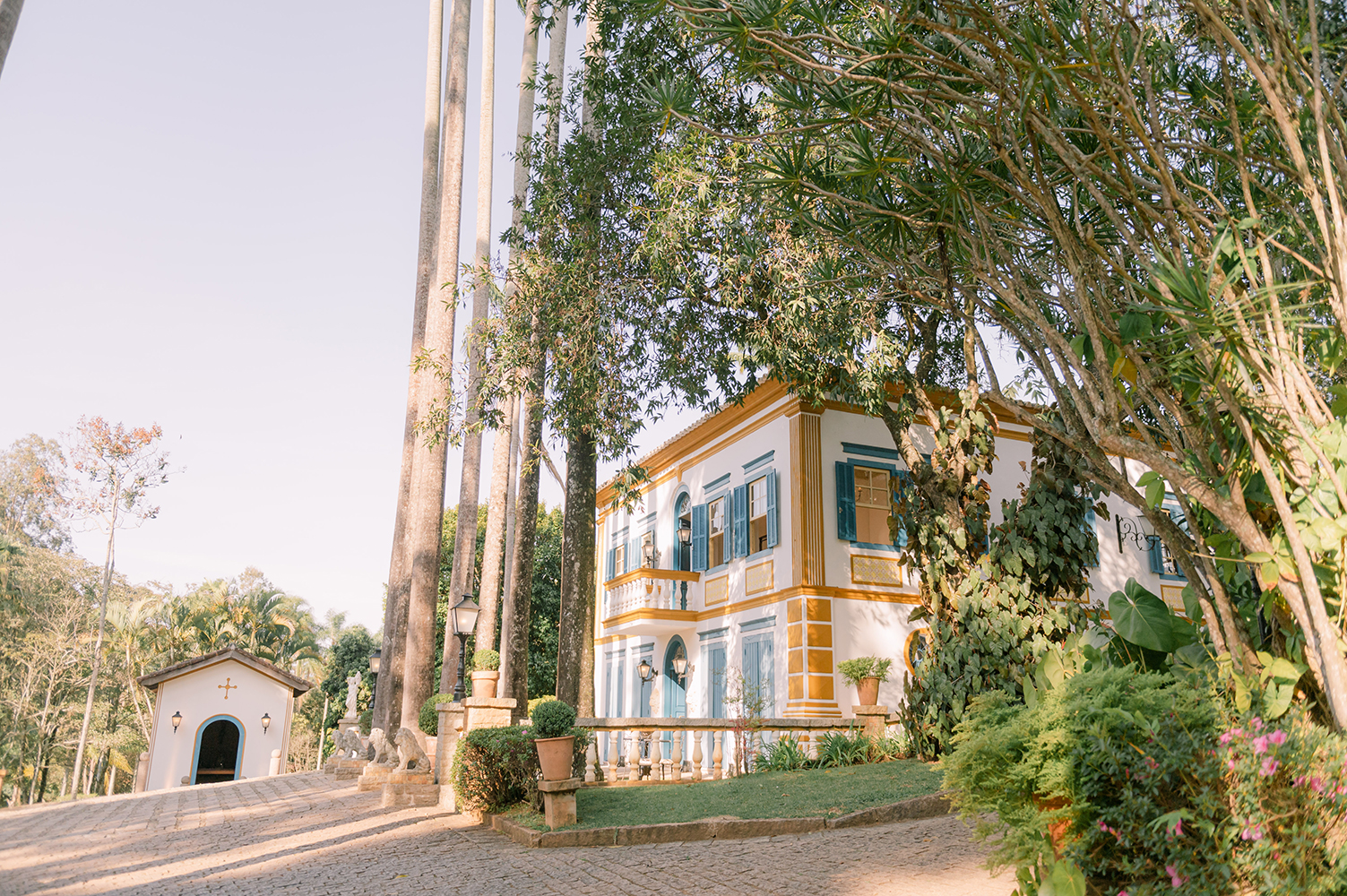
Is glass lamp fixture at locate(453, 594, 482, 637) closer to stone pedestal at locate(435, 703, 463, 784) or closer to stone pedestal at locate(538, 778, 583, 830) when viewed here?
stone pedestal at locate(435, 703, 463, 784)

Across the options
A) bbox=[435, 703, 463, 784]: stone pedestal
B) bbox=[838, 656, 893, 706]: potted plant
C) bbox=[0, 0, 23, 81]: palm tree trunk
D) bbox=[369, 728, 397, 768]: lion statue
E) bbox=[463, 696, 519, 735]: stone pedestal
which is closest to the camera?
bbox=[0, 0, 23, 81]: palm tree trunk

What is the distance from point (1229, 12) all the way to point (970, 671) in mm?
7632

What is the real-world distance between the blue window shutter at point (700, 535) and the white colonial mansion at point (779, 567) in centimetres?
4

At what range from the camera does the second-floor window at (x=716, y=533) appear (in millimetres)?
17906

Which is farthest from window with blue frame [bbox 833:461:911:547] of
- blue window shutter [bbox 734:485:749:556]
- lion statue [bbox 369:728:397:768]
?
lion statue [bbox 369:728:397:768]

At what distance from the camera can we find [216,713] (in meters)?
26.8

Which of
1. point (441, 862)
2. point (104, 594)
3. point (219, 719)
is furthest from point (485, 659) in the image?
point (104, 594)

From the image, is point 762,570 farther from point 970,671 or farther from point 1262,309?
point 1262,309

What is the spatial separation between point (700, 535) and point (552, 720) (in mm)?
10117

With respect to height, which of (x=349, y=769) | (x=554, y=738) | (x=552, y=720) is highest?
(x=552, y=720)

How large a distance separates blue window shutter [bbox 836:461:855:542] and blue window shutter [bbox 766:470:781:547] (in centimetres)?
112

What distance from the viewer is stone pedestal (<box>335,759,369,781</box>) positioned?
16.9 meters

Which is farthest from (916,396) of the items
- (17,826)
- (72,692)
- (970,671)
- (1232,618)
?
(72,692)

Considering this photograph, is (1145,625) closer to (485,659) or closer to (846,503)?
(485,659)
